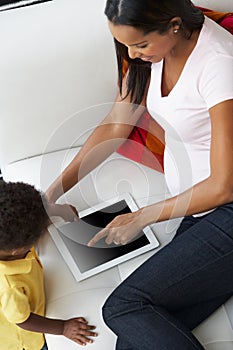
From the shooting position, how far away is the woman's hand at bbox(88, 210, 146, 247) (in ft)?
4.36

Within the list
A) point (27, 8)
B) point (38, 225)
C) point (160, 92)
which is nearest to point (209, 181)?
point (160, 92)

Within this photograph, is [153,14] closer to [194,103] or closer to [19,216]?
[194,103]

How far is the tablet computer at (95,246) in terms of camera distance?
4.51 ft

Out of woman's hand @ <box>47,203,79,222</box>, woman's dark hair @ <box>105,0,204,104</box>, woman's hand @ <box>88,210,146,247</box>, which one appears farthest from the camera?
woman's hand @ <box>47,203,79,222</box>

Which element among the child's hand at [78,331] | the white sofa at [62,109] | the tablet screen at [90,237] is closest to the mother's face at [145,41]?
the white sofa at [62,109]

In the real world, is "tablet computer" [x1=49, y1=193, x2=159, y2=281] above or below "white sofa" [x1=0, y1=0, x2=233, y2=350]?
below

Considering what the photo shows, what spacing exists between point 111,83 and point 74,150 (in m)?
0.21

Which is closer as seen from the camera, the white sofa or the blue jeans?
the blue jeans

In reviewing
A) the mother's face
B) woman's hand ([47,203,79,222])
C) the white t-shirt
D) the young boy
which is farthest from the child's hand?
the mother's face

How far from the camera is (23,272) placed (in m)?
1.27

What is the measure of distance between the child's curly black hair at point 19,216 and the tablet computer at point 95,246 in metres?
0.19

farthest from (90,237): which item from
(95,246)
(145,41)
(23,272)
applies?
(145,41)

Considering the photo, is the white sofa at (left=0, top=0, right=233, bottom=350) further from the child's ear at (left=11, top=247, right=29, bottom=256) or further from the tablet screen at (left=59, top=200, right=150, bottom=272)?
the child's ear at (left=11, top=247, right=29, bottom=256)

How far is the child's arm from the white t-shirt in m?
0.39
